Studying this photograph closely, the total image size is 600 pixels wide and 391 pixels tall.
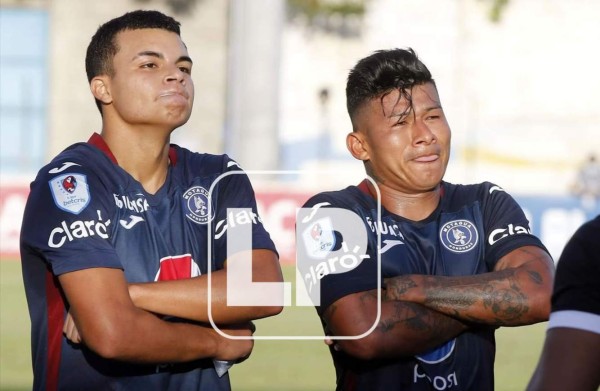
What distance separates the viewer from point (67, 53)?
30.2 m

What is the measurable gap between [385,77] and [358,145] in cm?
27

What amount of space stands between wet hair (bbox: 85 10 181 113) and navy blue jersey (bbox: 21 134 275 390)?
0.31 m

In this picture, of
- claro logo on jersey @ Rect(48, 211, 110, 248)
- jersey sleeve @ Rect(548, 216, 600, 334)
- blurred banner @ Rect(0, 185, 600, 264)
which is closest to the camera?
jersey sleeve @ Rect(548, 216, 600, 334)

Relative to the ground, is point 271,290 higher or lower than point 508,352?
higher

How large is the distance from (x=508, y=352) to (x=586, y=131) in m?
22.5

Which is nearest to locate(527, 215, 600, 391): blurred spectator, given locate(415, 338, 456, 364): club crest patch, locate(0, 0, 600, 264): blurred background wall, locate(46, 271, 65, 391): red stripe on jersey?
locate(415, 338, 456, 364): club crest patch

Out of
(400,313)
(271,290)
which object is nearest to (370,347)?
(400,313)

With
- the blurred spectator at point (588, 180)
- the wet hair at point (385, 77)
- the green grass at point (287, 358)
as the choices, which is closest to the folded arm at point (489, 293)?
Result: the wet hair at point (385, 77)

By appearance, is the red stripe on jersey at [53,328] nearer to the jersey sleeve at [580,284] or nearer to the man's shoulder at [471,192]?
the man's shoulder at [471,192]

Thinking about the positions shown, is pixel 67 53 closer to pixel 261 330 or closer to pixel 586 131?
pixel 586 131

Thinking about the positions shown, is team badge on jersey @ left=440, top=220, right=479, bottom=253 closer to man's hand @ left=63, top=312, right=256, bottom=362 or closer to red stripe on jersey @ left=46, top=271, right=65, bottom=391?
man's hand @ left=63, top=312, right=256, bottom=362

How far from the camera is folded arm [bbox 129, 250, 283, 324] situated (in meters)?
3.67

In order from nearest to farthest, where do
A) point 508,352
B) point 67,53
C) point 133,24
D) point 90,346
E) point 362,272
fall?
point 90,346 < point 362,272 < point 133,24 < point 508,352 < point 67,53

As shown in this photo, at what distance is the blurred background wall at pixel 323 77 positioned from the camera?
91.6ft
